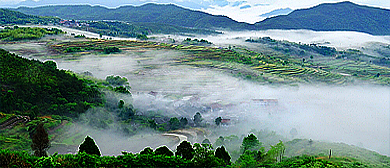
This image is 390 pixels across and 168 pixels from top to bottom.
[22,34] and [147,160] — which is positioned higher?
[22,34]

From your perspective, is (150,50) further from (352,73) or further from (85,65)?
(352,73)

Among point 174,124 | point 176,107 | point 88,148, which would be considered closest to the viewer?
point 88,148

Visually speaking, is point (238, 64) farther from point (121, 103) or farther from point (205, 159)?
point (205, 159)

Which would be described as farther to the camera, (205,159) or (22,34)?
(22,34)

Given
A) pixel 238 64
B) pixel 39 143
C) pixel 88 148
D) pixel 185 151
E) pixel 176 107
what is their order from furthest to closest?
pixel 238 64, pixel 176 107, pixel 185 151, pixel 88 148, pixel 39 143

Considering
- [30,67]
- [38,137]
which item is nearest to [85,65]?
[30,67]

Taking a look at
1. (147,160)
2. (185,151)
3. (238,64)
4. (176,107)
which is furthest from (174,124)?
(238,64)

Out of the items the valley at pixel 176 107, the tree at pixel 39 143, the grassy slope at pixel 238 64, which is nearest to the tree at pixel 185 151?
the valley at pixel 176 107

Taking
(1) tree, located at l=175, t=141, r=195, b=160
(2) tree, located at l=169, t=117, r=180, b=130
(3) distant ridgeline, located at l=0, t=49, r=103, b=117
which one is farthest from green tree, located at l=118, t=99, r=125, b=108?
(1) tree, located at l=175, t=141, r=195, b=160
